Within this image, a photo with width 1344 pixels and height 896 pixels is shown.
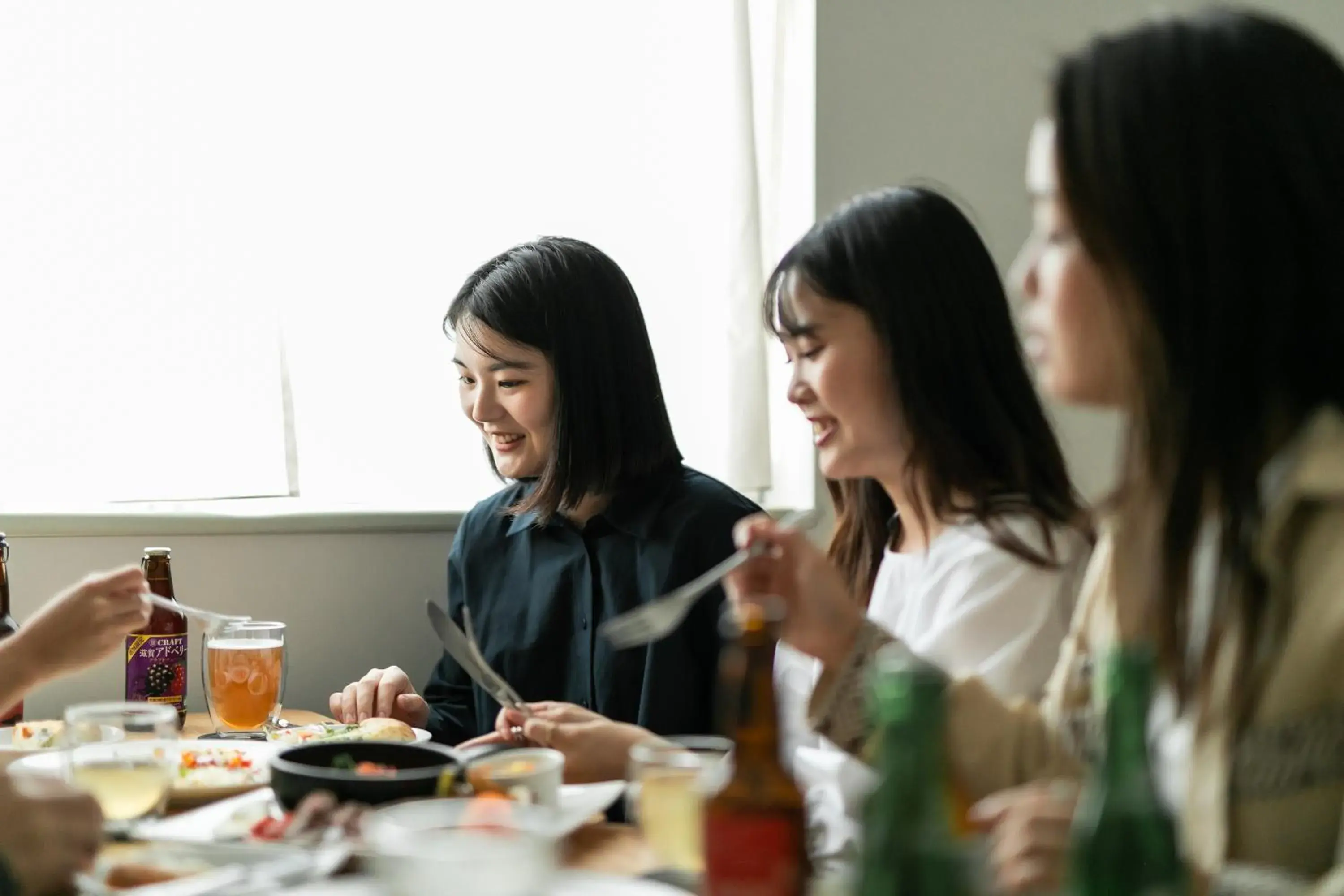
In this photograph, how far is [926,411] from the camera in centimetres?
150

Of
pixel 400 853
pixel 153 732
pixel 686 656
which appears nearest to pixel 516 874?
pixel 400 853

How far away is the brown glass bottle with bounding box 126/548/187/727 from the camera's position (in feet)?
6.12

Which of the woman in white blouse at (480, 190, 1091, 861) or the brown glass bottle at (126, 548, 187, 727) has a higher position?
the woman in white blouse at (480, 190, 1091, 861)

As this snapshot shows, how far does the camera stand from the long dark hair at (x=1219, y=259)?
92 cm

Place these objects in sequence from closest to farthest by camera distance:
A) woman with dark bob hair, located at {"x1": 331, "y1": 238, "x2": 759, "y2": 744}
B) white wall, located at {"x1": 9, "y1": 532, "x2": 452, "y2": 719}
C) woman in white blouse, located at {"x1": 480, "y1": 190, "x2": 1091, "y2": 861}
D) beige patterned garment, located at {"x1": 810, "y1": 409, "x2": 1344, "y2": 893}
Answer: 1. beige patterned garment, located at {"x1": 810, "y1": 409, "x2": 1344, "y2": 893}
2. woman in white blouse, located at {"x1": 480, "y1": 190, "x2": 1091, "y2": 861}
3. woman with dark bob hair, located at {"x1": 331, "y1": 238, "x2": 759, "y2": 744}
4. white wall, located at {"x1": 9, "y1": 532, "x2": 452, "y2": 719}

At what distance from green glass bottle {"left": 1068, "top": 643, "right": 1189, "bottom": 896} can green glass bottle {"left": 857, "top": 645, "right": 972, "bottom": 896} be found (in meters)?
0.06

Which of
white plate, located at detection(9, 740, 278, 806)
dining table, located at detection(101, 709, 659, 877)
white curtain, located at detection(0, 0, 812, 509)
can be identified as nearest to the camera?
dining table, located at detection(101, 709, 659, 877)

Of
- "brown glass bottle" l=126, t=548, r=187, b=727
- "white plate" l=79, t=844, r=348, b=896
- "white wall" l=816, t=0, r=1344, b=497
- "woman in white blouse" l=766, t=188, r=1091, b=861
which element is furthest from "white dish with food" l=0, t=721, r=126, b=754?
"white wall" l=816, t=0, r=1344, b=497

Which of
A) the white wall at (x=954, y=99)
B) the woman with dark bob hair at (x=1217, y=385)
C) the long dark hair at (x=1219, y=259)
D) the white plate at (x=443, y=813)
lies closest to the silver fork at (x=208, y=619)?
the white plate at (x=443, y=813)

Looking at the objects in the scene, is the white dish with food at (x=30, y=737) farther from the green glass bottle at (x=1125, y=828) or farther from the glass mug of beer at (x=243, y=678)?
the green glass bottle at (x=1125, y=828)

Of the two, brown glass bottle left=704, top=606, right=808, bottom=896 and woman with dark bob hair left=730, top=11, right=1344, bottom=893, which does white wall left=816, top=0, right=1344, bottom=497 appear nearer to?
woman with dark bob hair left=730, top=11, right=1344, bottom=893

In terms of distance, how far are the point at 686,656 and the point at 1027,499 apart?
599mm

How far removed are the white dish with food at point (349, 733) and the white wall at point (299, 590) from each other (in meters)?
0.63

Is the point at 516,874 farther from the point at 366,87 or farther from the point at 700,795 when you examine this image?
the point at 366,87
